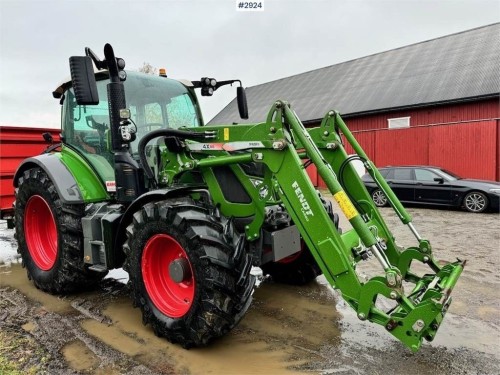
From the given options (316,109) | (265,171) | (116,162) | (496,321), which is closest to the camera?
(265,171)

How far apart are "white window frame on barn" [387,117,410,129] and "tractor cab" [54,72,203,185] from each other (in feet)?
45.9

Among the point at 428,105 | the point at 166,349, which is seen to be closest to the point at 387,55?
the point at 428,105

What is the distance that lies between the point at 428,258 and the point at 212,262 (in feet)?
6.21

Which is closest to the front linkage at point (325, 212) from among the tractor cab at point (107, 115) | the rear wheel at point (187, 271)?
the rear wheel at point (187, 271)

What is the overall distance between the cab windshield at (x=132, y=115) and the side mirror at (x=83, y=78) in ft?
2.93

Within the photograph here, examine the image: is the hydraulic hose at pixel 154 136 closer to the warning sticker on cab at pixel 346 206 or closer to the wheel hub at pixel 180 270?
the wheel hub at pixel 180 270

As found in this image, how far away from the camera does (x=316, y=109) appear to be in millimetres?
21281

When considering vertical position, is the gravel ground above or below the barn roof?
below

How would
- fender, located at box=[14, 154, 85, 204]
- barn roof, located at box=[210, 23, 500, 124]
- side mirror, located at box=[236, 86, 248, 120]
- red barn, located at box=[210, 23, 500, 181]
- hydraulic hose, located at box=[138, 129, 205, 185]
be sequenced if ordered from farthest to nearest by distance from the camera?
barn roof, located at box=[210, 23, 500, 124] < red barn, located at box=[210, 23, 500, 181] < side mirror, located at box=[236, 86, 248, 120] < fender, located at box=[14, 154, 85, 204] < hydraulic hose, located at box=[138, 129, 205, 185]

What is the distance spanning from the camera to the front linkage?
278 cm

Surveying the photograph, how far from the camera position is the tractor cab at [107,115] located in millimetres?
4590

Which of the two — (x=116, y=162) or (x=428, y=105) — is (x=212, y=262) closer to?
(x=116, y=162)

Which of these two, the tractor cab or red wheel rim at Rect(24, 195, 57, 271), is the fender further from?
red wheel rim at Rect(24, 195, 57, 271)

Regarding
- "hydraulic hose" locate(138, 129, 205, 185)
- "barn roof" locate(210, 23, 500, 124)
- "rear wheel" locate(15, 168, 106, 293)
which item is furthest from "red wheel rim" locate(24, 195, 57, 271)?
"barn roof" locate(210, 23, 500, 124)
